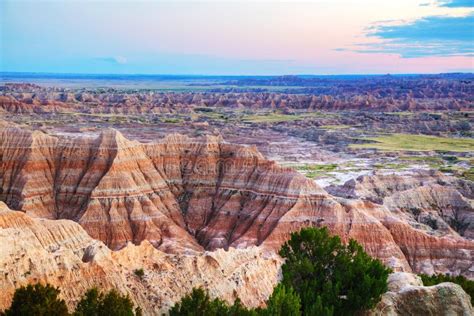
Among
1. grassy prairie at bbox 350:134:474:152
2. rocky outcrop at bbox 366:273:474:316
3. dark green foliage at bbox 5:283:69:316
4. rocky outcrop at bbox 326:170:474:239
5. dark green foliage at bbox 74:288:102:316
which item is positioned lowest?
grassy prairie at bbox 350:134:474:152

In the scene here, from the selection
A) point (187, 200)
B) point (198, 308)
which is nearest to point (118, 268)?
point (198, 308)

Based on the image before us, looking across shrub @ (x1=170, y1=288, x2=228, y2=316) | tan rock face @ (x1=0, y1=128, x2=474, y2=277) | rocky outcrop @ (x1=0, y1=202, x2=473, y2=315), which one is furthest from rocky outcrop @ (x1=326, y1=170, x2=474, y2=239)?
shrub @ (x1=170, y1=288, x2=228, y2=316)

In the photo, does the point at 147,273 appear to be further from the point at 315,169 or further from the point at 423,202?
the point at 315,169

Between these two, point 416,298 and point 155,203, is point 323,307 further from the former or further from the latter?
point 155,203

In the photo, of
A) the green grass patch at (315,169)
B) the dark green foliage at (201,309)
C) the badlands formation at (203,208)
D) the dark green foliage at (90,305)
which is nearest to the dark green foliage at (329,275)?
the dark green foliage at (201,309)

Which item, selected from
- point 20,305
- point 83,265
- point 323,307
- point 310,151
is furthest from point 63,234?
point 310,151

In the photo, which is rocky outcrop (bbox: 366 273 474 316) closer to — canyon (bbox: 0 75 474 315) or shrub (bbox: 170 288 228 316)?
canyon (bbox: 0 75 474 315)

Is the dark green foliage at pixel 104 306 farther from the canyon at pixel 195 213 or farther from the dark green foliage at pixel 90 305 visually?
the canyon at pixel 195 213
